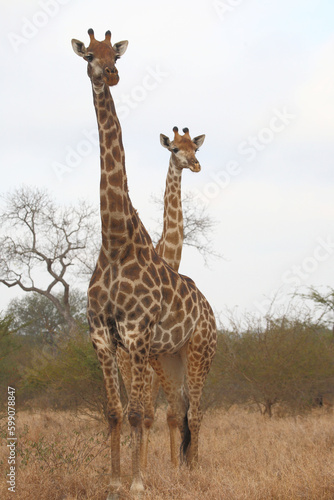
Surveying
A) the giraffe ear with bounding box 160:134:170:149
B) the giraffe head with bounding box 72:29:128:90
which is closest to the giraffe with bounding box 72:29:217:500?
the giraffe head with bounding box 72:29:128:90

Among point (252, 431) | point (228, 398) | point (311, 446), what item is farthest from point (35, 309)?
point (311, 446)

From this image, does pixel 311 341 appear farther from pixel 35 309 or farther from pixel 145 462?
pixel 35 309

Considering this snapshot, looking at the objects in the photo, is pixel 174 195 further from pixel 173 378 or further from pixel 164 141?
pixel 173 378

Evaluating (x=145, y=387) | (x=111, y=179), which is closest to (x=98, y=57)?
(x=111, y=179)

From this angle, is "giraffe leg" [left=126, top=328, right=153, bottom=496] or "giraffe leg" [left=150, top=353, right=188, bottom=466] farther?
"giraffe leg" [left=150, top=353, right=188, bottom=466]

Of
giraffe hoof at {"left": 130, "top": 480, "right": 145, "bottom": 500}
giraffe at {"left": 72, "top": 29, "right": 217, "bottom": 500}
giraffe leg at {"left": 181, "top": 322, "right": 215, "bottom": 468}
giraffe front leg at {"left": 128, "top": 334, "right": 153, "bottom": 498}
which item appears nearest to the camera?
giraffe hoof at {"left": 130, "top": 480, "right": 145, "bottom": 500}

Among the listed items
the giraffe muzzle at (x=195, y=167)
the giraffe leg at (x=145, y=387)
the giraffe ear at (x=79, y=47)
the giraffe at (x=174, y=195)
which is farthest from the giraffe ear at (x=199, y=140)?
the giraffe leg at (x=145, y=387)

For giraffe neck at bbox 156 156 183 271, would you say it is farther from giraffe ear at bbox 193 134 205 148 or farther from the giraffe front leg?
the giraffe front leg

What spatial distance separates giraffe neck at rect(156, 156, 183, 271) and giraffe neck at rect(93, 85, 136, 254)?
7.19 feet

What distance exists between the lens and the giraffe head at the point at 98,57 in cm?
502

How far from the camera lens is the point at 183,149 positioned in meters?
7.72

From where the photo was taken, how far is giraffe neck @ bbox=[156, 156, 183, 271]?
760cm

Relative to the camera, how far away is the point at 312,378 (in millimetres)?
12594

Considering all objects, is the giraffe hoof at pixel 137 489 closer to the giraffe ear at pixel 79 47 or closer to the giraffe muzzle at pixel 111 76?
the giraffe muzzle at pixel 111 76
